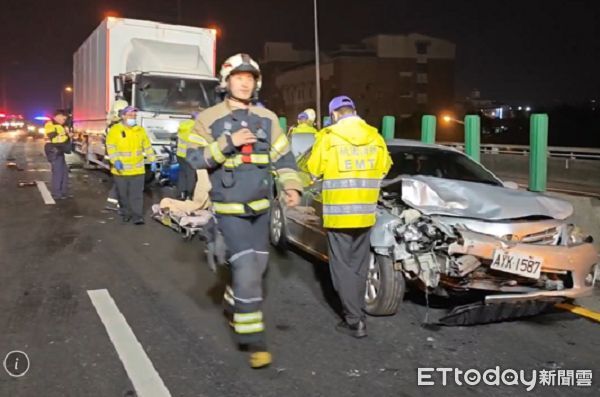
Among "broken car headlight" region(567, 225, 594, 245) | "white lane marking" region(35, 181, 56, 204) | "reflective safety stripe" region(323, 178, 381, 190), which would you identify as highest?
"reflective safety stripe" region(323, 178, 381, 190)

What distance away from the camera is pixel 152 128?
13.9 metres

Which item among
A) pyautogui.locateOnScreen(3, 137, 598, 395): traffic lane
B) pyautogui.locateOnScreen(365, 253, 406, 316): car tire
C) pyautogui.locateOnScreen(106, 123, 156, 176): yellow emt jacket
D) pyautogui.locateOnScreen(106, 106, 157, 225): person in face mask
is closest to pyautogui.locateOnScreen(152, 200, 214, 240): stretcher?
pyautogui.locateOnScreen(106, 106, 157, 225): person in face mask

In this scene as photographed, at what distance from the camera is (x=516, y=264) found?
4.54 meters

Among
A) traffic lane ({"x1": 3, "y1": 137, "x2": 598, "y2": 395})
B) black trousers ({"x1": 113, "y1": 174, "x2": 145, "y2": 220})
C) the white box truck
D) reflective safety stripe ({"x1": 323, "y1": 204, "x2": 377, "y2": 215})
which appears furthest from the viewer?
the white box truck

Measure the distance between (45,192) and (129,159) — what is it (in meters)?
4.75

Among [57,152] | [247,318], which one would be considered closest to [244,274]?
[247,318]

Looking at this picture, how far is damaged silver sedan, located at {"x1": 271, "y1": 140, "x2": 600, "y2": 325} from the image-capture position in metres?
4.59

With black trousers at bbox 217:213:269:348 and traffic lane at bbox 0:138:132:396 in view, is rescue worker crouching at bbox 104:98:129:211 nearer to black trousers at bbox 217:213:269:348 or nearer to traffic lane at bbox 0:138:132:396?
traffic lane at bbox 0:138:132:396

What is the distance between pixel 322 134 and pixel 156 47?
11.3m

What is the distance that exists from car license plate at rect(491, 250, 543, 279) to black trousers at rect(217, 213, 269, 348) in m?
1.75

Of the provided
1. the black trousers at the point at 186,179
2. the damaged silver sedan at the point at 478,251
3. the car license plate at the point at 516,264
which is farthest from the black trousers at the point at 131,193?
the car license plate at the point at 516,264

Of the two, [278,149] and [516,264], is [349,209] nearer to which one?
[278,149]

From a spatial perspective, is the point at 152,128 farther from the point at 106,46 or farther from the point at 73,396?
the point at 73,396

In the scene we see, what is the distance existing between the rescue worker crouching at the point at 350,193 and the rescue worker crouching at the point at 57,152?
30.0 ft
